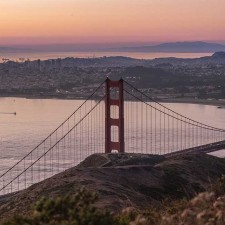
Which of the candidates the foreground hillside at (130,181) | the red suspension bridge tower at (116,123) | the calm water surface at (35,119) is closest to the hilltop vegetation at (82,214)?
the foreground hillside at (130,181)

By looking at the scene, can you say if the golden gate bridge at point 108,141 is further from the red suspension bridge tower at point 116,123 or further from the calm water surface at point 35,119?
the calm water surface at point 35,119

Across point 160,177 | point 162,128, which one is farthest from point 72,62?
point 160,177

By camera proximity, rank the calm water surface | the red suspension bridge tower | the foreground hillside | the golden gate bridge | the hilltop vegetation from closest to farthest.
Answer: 1. the hilltop vegetation
2. the foreground hillside
3. the red suspension bridge tower
4. the golden gate bridge
5. the calm water surface

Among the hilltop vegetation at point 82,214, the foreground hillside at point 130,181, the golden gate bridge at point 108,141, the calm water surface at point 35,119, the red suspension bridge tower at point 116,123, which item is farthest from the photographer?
the calm water surface at point 35,119

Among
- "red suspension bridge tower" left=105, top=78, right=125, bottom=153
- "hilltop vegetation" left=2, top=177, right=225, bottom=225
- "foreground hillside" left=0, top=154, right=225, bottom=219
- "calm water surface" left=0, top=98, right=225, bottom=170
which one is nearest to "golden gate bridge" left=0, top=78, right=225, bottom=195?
"red suspension bridge tower" left=105, top=78, right=125, bottom=153

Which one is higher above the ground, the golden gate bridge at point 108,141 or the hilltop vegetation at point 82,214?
the hilltop vegetation at point 82,214

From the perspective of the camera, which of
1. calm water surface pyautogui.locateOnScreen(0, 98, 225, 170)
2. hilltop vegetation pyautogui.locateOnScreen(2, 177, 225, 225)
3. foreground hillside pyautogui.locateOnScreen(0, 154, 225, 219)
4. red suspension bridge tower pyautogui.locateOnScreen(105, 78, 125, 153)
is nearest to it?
hilltop vegetation pyautogui.locateOnScreen(2, 177, 225, 225)

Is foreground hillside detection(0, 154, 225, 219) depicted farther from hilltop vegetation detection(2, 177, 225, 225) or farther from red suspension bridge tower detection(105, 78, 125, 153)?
hilltop vegetation detection(2, 177, 225, 225)
